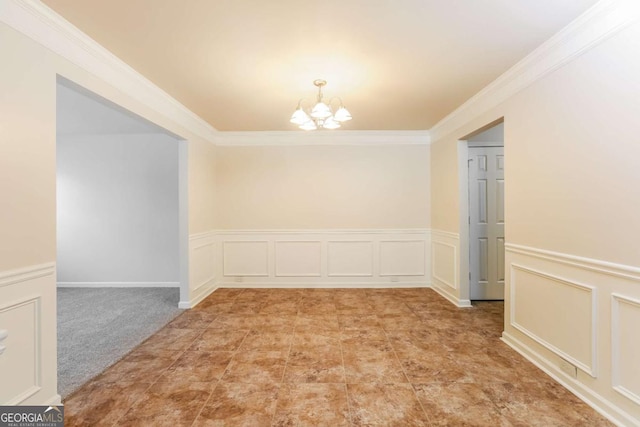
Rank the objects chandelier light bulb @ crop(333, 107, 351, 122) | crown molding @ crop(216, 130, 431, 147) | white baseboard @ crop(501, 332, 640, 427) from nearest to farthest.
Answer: white baseboard @ crop(501, 332, 640, 427) → chandelier light bulb @ crop(333, 107, 351, 122) → crown molding @ crop(216, 130, 431, 147)

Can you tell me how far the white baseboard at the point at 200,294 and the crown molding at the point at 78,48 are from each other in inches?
96.3

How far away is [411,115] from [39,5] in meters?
3.87

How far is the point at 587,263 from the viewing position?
208 cm

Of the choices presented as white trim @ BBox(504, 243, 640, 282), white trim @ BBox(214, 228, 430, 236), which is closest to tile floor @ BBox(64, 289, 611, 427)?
white trim @ BBox(504, 243, 640, 282)

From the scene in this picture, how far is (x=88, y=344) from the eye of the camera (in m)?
3.05

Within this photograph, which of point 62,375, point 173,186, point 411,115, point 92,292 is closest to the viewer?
point 62,375

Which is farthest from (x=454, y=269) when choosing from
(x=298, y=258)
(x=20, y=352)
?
(x=20, y=352)

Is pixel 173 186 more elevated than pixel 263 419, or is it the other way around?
pixel 173 186

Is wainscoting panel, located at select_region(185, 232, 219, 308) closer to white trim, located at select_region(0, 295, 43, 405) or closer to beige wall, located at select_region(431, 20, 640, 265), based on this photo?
white trim, located at select_region(0, 295, 43, 405)

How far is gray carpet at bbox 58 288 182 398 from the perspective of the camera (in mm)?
2611

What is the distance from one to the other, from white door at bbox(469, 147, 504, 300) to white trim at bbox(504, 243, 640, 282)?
1.64 m

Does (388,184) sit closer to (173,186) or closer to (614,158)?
(614,158)

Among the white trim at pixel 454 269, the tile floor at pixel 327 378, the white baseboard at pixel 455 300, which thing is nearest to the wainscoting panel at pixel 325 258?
the white trim at pixel 454 269

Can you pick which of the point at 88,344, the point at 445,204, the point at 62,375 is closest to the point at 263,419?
the point at 62,375
